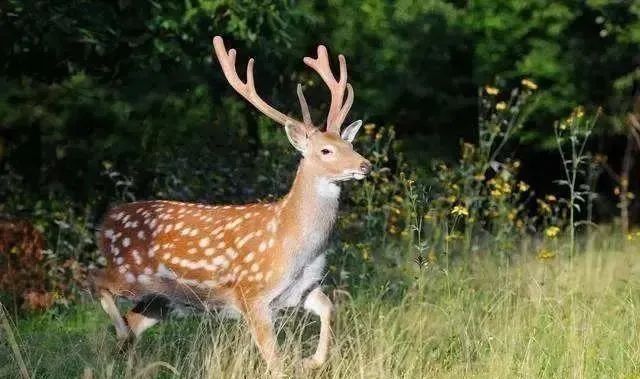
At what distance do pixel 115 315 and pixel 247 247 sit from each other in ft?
3.15

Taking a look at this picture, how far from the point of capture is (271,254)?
22.0 ft

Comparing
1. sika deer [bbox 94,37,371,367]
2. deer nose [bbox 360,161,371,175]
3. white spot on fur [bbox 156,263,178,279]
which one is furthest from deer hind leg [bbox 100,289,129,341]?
deer nose [bbox 360,161,371,175]

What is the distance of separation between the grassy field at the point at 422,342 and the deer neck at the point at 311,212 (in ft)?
1.29

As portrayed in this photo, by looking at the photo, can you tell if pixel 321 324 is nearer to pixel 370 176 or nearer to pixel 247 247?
pixel 247 247

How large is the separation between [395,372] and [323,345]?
46 cm

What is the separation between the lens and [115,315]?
734cm

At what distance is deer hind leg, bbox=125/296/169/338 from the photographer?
293 inches

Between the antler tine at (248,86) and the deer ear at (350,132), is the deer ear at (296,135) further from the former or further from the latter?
the deer ear at (350,132)

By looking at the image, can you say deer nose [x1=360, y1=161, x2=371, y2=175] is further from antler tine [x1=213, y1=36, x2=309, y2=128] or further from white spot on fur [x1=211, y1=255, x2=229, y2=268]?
white spot on fur [x1=211, y1=255, x2=229, y2=268]

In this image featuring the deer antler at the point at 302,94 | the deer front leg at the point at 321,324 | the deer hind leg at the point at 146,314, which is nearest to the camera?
the deer front leg at the point at 321,324

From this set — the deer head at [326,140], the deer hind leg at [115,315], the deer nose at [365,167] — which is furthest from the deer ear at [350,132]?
the deer hind leg at [115,315]

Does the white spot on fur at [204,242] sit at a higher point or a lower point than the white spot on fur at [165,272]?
higher

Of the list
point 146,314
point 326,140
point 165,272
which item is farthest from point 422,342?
point 146,314

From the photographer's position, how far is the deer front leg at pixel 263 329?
6.46 meters
